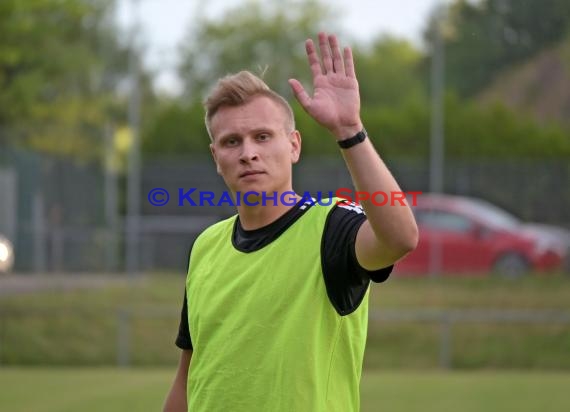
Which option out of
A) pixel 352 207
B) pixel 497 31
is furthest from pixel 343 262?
pixel 497 31

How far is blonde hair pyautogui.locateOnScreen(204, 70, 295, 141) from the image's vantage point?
336cm

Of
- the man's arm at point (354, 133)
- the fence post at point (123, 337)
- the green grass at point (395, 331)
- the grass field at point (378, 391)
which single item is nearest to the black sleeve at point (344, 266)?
the man's arm at point (354, 133)

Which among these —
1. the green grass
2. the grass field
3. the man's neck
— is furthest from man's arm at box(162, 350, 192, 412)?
the green grass

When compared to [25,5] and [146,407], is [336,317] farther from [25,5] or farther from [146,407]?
[25,5]

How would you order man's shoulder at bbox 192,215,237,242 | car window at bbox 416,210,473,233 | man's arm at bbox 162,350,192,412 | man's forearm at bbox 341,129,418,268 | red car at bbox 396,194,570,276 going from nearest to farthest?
1. man's forearm at bbox 341,129,418,268
2. man's shoulder at bbox 192,215,237,242
3. man's arm at bbox 162,350,192,412
4. red car at bbox 396,194,570,276
5. car window at bbox 416,210,473,233

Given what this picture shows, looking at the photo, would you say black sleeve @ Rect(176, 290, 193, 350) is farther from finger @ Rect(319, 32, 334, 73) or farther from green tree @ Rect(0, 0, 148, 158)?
green tree @ Rect(0, 0, 148, 158)

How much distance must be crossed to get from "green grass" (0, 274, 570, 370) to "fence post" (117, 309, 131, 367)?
108 mm

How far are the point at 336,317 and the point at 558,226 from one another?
526 inches

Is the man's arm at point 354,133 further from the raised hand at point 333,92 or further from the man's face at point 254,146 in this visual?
the man's face at point 254,146

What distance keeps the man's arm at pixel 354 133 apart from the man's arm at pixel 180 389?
1039mm

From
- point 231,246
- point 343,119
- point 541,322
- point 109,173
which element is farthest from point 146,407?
point 109,173

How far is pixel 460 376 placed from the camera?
42.9 feet

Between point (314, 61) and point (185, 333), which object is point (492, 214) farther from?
point (314, 61)

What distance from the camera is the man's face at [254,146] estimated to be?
331 cm
